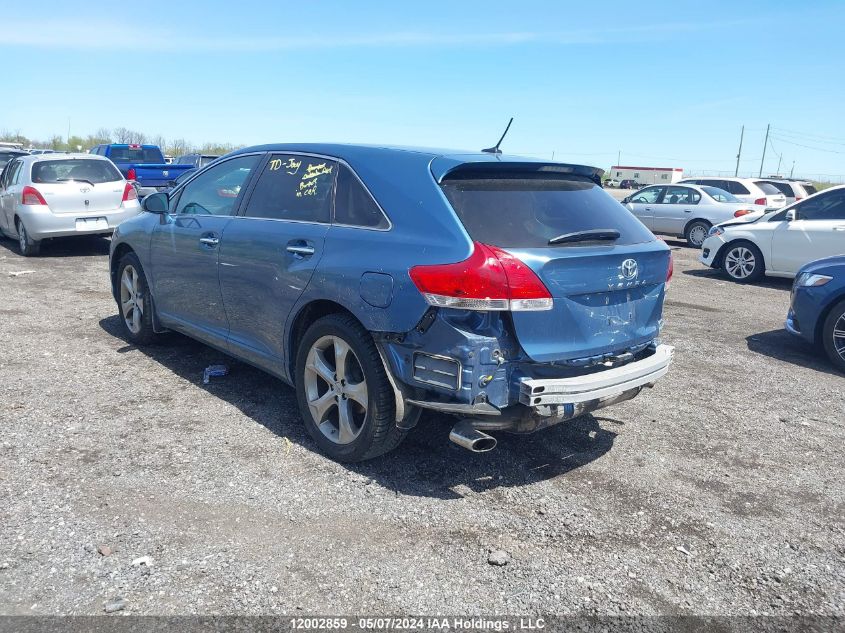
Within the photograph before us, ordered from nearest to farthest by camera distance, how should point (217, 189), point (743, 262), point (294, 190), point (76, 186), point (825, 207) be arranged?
point (294, 190) < point (217, 189) < point (825, 207) < point (76, 186) < point (743, 262)

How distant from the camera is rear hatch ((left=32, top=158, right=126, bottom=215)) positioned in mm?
11359

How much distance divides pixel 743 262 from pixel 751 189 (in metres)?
7.48

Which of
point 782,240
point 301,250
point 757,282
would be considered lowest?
point 757,282

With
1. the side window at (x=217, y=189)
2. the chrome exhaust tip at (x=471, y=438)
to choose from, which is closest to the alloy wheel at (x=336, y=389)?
the chrome exhaust tip at (x=471, y=438)

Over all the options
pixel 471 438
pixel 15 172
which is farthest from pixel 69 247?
pixel 471 438

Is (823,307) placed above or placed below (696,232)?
below

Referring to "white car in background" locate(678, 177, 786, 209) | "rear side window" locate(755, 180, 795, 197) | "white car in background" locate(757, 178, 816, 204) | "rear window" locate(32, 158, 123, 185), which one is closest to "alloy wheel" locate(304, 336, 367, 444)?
"rear window" locate(32, 158, 123, 185)

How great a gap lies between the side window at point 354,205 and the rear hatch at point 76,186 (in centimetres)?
874

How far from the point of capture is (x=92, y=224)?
1155 centimetres

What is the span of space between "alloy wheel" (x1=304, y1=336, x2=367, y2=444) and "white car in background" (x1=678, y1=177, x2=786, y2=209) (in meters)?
15.9

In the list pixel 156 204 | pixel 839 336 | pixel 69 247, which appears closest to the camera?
pixel 156 204

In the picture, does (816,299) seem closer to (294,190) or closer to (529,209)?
(529,209)

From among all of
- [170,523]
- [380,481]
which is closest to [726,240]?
[380,481]

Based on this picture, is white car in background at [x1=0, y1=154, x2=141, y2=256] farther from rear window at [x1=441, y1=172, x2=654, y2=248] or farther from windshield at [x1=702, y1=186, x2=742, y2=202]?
windshield at [x1=702, y1=186, x2=742, y2=202]
